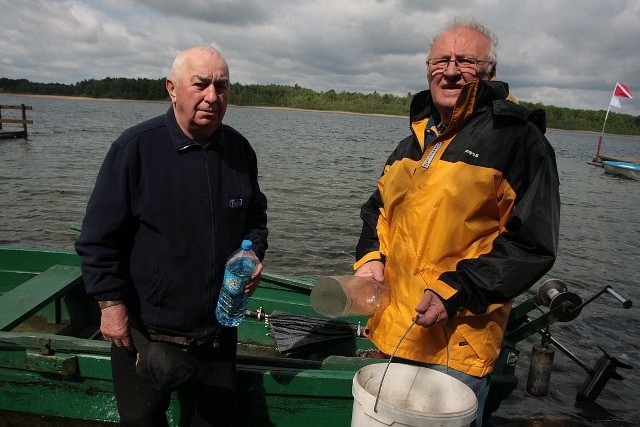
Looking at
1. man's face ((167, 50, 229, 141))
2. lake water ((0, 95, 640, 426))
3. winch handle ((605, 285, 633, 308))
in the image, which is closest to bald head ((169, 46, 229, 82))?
man's face ((167, 50, 229, 141))

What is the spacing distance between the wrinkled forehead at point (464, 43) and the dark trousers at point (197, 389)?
192 cm

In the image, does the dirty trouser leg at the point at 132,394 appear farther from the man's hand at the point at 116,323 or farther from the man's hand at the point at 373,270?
the man's hand at the point at 373,270

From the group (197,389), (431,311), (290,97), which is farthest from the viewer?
(290,97)

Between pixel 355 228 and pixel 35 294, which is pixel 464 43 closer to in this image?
pixel 35 294

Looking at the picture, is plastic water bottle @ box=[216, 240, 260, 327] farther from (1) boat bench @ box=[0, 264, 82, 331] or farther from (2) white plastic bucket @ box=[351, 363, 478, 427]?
(1) boat bench @ box=[0, 264, 82, 331]

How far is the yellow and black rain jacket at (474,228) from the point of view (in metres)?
2.22

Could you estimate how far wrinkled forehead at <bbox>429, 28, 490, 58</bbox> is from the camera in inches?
95.6

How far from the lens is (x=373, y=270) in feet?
9.12

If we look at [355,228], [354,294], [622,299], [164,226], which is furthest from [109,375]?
[355,228]

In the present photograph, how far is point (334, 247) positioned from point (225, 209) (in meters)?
8.16

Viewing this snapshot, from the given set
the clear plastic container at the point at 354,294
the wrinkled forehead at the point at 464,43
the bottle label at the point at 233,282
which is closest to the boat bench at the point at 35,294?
the bottle label at the point at 233,282

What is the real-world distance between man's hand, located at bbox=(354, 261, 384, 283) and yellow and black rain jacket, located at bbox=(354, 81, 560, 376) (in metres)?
0.16

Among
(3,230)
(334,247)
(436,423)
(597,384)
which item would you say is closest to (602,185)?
(334,247)

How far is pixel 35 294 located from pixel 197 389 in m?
2.18
